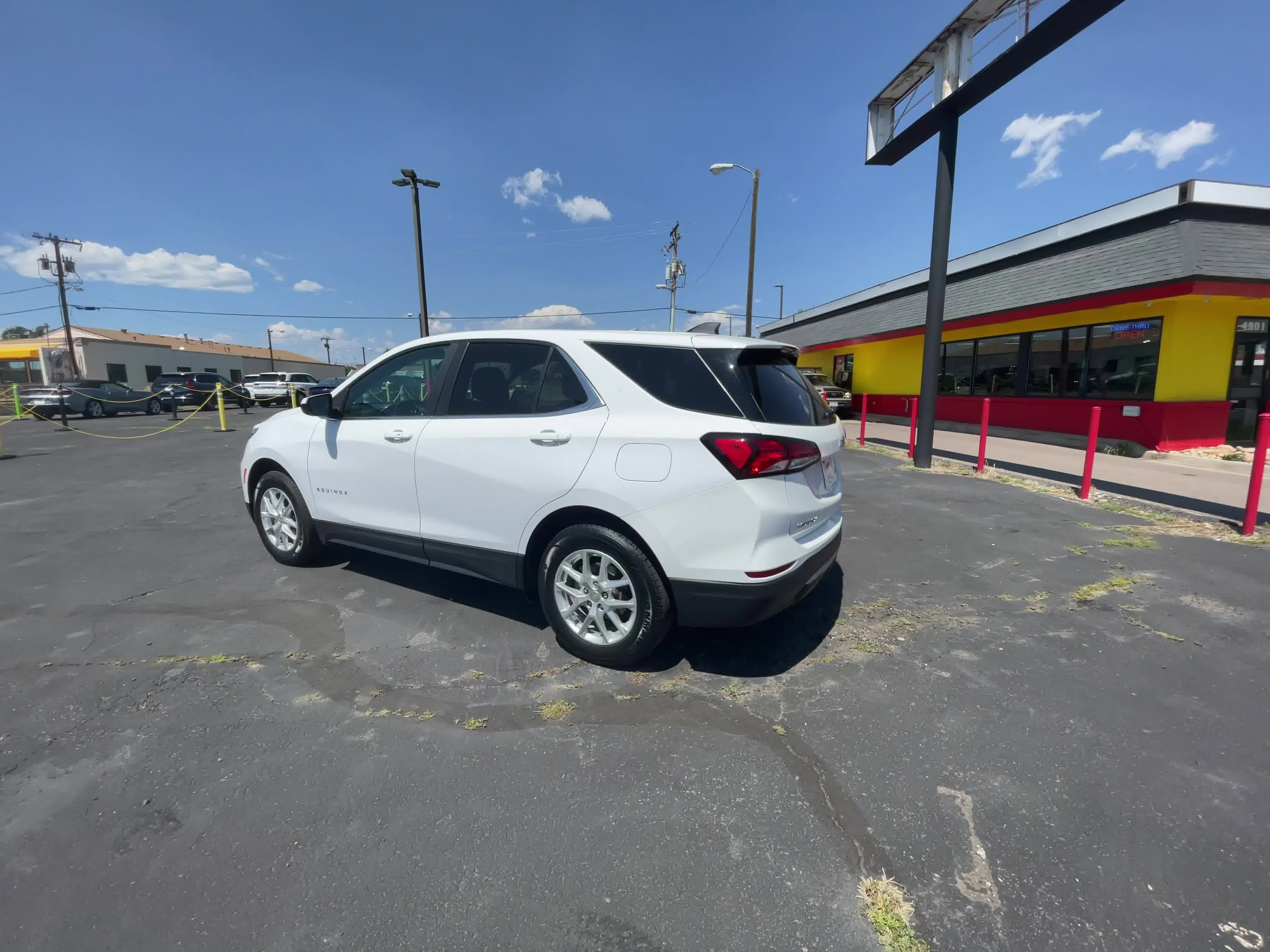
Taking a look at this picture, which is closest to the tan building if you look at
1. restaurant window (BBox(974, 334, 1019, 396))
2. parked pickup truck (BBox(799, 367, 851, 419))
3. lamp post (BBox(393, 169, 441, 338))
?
lamp post (BBox(393, 169, 441, 338))

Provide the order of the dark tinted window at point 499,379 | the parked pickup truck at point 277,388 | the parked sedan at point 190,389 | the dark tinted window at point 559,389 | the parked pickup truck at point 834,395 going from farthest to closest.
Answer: the parked pickup truck at point 277,388
the parked sedan at point 190,389
the parked pickup truck at point 834,395
the dark tinted window at point 499,379
the dark tinted window at point 559,389

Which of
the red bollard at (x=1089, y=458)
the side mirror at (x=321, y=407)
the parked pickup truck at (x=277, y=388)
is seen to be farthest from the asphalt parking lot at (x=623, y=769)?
A: the parked pickup truck at (x=277, y=388)

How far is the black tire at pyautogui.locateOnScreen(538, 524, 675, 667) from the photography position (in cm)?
296

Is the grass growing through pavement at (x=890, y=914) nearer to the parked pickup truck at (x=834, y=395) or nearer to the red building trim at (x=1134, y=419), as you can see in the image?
the red building trim at (x=1134, y=419)

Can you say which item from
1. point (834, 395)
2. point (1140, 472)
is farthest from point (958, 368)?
point (1140, 472)

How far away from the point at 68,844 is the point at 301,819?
2.48 ft

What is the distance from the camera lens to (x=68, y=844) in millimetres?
2055

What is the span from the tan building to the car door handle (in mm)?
44554

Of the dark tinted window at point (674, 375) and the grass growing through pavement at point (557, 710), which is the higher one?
the dark tinted window at point (674, 375)

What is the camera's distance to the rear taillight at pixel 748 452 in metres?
2.76

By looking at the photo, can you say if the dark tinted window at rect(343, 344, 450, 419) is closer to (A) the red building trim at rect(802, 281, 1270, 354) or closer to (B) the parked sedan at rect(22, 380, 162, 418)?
(A) the red building trim at rect(802, 281, 1270, 354)

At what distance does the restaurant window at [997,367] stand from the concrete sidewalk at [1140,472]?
196cm

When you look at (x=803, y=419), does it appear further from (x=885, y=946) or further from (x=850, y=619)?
(x=885, y=946)

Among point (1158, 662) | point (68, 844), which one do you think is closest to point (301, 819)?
point (68, 844)
